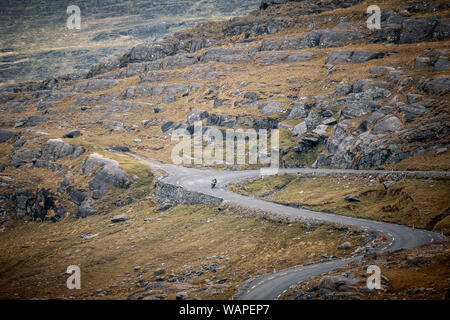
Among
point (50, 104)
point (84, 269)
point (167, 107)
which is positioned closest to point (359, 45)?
point (167, 107)

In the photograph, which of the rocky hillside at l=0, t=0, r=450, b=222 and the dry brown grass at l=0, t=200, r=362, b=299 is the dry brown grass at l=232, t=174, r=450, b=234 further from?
the dry brown grass at l=0, t=200, r=362, b=299

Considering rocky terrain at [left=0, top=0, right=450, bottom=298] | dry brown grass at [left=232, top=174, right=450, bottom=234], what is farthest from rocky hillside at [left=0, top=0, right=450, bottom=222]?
dry brown grass at [left=232, top=174, right=450, bottom=234]

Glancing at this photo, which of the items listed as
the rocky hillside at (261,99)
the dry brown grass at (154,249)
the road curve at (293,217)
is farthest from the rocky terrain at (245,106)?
the road curve at (293,217)

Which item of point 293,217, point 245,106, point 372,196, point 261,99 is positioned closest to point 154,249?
point 293,217

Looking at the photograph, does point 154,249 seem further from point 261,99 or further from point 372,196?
point 261,99

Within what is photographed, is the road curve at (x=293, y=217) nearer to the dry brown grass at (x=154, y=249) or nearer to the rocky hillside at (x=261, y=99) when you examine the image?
the dry brown grass at (x=154, y=249)
